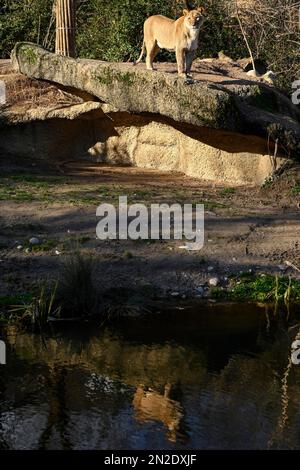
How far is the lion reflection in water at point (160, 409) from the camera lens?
9.19 metres

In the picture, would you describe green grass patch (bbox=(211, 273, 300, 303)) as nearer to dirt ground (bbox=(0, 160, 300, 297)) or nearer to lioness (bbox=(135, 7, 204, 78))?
dirt ground (bbox=(0, 160, 300, 297))

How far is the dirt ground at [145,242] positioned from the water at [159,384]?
1.01 metres

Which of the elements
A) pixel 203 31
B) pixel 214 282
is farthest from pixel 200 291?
pixel 203 31

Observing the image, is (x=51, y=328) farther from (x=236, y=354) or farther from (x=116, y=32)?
(x=116, y=32)

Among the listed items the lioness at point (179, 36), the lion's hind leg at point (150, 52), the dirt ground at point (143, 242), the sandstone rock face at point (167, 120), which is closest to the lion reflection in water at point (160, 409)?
the dirt ground at point (143, 242)

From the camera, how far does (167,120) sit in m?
17.2

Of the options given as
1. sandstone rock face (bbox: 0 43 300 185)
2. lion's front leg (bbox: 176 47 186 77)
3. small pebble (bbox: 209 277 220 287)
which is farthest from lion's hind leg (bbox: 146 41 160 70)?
small pebble (bbox: 209 277 220 287)

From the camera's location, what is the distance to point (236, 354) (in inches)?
443

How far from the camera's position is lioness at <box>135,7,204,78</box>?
52.5ft

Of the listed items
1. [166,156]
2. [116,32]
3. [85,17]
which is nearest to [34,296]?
[166,156]

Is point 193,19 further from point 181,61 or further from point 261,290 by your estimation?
point 261,290

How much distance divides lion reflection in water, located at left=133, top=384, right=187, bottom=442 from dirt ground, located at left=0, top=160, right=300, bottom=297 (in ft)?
10.8

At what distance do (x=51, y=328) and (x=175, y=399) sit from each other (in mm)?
2616

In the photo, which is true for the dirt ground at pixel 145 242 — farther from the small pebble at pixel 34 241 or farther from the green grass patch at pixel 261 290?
the green grass patch at pixel 261 290
